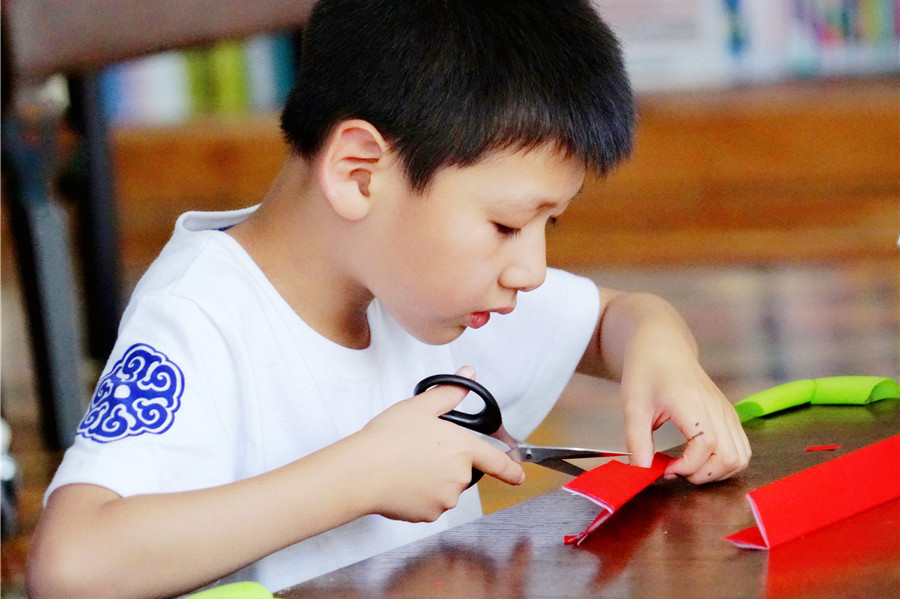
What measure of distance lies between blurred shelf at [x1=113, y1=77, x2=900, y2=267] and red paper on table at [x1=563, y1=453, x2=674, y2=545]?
2.15 metres

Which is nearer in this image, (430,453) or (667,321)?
(430,453)

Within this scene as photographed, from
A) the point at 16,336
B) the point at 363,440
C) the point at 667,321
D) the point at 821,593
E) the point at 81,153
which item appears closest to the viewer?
the point at 821,593

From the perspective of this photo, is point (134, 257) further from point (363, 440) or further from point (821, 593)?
point (821, 593)

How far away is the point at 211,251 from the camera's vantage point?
77 cm

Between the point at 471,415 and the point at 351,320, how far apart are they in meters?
0.17

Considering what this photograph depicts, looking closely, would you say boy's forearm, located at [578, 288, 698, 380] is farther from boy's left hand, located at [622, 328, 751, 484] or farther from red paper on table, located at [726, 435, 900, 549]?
red paper on table, located at [726, 435, 900, 549]

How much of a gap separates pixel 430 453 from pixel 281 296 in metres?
0.20

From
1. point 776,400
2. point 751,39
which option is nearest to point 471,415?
point 776,400

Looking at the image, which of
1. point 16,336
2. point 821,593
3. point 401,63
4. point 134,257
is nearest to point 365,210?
point 401,63

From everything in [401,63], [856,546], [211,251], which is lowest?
[856,546]

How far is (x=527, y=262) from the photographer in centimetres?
72

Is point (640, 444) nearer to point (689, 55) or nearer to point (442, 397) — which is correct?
point (442, 397)

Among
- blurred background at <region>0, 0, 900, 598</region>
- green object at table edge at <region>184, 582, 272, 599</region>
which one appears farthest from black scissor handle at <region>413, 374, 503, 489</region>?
blurred background at <region>0, 0, 900, 598</region>

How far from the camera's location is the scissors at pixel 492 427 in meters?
0.69
